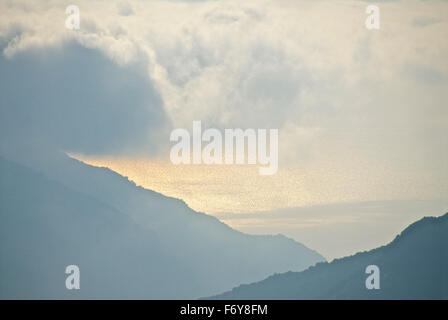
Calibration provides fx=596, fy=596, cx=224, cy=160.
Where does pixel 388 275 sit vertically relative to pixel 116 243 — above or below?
below

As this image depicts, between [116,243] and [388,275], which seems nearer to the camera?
[388,275]

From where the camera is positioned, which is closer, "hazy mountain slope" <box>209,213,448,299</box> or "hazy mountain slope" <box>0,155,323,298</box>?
"hazy mountain slope" <box>209,213,448,299</box>

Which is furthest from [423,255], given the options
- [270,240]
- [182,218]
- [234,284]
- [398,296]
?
[182,218]
